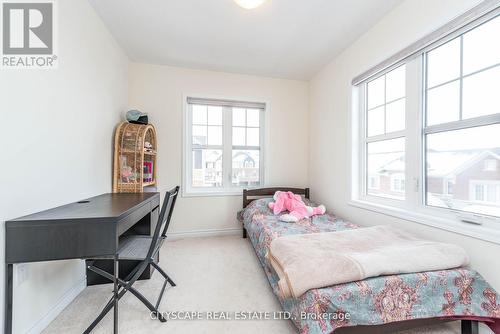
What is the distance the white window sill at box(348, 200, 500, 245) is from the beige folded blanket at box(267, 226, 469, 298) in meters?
0.15

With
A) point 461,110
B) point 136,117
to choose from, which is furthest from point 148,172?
point 461,110

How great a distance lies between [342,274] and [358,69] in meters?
2.21

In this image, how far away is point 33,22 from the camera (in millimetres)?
1389

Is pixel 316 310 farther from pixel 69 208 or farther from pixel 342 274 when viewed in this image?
pixel 69 208

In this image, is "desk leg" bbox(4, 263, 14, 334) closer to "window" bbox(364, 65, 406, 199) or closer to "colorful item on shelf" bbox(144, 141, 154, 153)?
"colorful item on shelf" bbox(144, 141, 154, 153)

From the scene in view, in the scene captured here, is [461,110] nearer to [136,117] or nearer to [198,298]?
[198,298]

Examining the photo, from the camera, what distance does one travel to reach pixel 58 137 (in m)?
1.50

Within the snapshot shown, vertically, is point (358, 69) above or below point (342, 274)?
above

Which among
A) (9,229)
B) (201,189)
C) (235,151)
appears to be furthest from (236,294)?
(235,151)

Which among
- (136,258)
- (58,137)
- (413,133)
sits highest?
(413,133)

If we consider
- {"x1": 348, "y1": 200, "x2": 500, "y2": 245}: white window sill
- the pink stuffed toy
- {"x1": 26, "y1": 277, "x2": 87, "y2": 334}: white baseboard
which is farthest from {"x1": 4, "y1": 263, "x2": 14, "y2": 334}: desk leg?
{"x1": 348, "y1": 200, "x2": 500, "y2": 245}: white window sill

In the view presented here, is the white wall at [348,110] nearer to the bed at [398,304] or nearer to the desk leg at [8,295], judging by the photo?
the bed at [398,304]

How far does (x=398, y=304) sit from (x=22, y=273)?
83.7 inches

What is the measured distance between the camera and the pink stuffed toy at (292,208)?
2.41m
